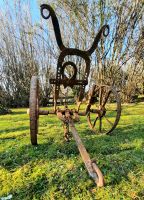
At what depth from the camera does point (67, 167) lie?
3438mm

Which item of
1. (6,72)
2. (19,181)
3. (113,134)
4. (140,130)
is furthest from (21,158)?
(6,72)

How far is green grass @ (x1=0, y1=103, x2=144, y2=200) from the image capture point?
113 inches

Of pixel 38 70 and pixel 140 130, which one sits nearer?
pixel 140 130

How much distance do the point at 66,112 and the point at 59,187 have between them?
143 centimetres

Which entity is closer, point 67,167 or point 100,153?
point 67,167

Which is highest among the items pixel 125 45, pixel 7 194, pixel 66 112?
pixel 125 45

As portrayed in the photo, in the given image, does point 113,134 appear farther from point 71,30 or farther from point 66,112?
point 71,30

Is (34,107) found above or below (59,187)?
above

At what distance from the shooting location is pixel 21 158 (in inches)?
149

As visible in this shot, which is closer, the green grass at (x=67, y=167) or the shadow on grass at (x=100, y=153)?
the green grass at (x=67, y=167)

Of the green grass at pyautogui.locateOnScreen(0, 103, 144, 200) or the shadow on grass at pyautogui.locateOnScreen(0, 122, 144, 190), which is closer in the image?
the green grass at pyautogui.locateOnScreen(0, 103, 144, 200)

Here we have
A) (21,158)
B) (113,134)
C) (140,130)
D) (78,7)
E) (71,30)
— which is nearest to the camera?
(21,158)

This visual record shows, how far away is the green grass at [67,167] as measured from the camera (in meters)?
2.88

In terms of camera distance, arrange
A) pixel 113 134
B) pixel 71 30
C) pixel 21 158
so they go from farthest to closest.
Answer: pixel 71 30
pixel 113 134
pixel 21 158
